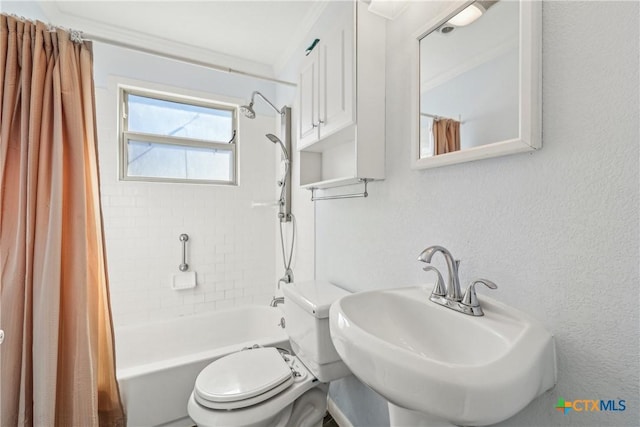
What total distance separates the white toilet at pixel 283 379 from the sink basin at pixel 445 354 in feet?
1.17

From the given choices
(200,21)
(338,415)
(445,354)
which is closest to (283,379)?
(338,415)

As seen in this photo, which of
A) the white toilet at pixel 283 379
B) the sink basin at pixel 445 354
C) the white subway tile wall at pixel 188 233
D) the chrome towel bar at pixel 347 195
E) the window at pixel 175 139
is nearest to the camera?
the sink basin at pixel 445 354

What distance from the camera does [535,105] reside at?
2.37ft

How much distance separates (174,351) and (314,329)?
5.05 feet

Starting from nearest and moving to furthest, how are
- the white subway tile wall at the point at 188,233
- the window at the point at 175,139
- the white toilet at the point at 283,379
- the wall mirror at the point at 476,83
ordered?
the wall mirror at the point at 476,83, the white toilet at the point at 283,379, the white subway tile wall at the point at 188,233, the window at the point at 175,139

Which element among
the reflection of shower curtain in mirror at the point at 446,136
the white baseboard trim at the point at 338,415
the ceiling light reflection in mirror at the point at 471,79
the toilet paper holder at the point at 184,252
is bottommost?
the white baseboard trim at the point at 338,415

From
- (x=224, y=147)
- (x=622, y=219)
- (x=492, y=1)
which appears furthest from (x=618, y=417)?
(x=224, y=147)

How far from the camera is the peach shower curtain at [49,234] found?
116 cm

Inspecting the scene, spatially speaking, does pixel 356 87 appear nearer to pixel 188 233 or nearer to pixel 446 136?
pixel 446 136

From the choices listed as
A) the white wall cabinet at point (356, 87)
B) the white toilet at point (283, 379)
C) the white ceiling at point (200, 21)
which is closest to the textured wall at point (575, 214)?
the white wall cabinet at point (356, 87)

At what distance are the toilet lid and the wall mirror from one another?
1.12 m

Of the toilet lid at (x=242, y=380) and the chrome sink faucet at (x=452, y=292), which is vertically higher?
the chrome sink faucet at (x=452, y=292)

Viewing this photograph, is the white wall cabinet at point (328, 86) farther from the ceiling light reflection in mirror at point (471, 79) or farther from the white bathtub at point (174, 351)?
the white bathtub at point (174, 351)

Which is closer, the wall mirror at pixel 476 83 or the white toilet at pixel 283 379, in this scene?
the wall mirror at pixel 476 83
